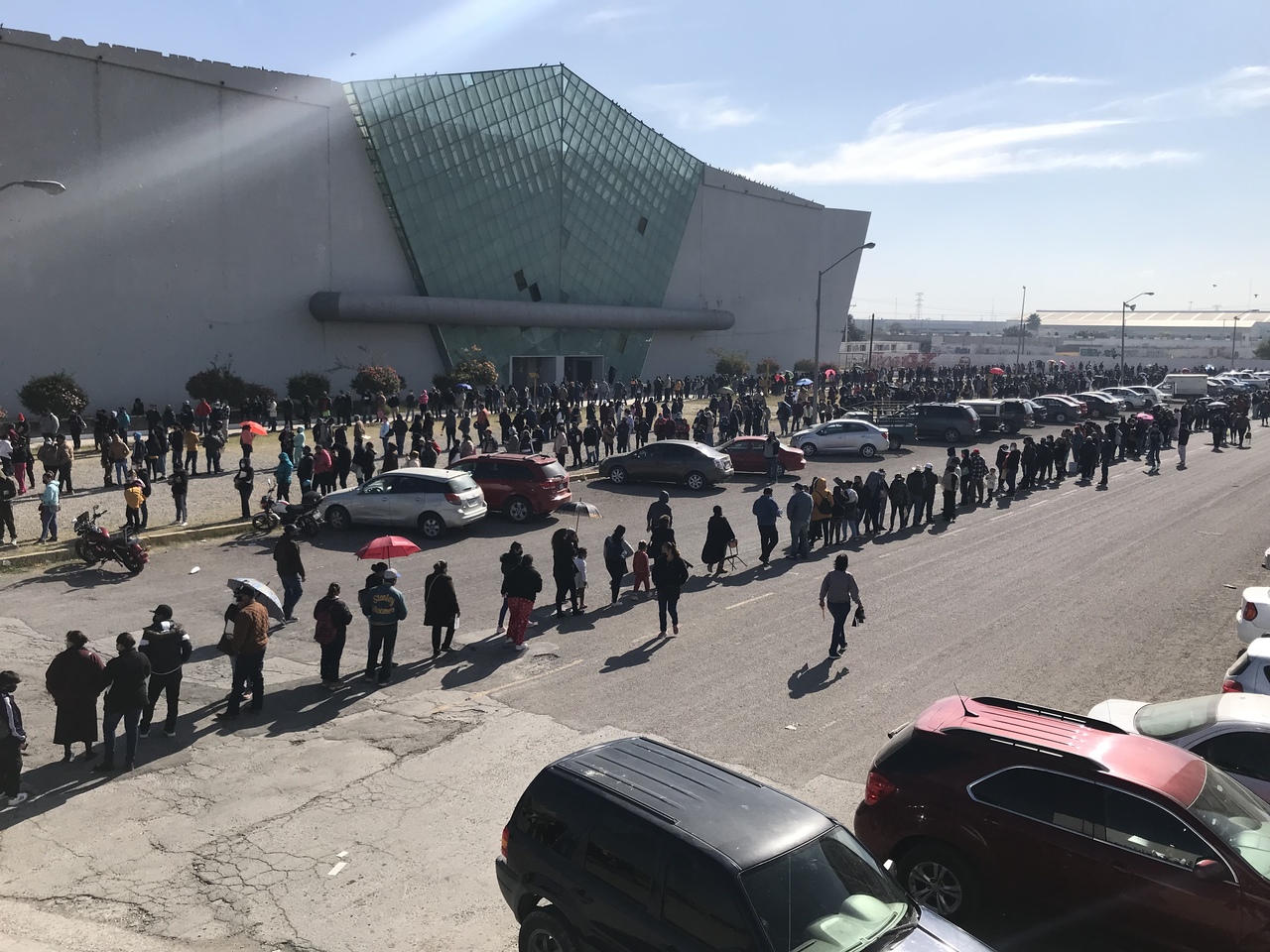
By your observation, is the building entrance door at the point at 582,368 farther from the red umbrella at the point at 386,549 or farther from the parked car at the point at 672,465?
the red umbrella at the point at 386,549

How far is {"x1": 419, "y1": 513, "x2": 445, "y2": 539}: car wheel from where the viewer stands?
67.0ft

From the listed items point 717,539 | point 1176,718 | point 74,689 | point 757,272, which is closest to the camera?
point 1176,718

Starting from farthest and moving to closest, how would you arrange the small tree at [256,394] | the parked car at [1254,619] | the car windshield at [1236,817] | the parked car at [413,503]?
the small tree at [256,394], the parked car at [413,503], the parked car at [1254,619], the car windshield at [1236,817]

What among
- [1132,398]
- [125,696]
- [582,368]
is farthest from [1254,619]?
[582,368]

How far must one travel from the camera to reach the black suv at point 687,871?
5.20 metres

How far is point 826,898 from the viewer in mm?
5352

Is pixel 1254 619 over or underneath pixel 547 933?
over

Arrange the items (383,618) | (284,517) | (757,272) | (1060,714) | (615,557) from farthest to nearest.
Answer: (757,272), (284,517), (615,557), (383,618), (1060,714)

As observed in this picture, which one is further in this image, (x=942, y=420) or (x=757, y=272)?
(x=757, y=272)

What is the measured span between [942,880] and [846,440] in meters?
28.6

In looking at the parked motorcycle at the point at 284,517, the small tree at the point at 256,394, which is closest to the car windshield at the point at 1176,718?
the parked motorcycle at the point at 284,517

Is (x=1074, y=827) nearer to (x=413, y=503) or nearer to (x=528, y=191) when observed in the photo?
(x=413, y=503)

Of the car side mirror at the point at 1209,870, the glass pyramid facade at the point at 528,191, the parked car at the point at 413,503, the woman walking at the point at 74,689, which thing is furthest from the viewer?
the glass pyramid facade at the point at 528,191

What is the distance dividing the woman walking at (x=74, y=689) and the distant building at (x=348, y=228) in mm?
31044
